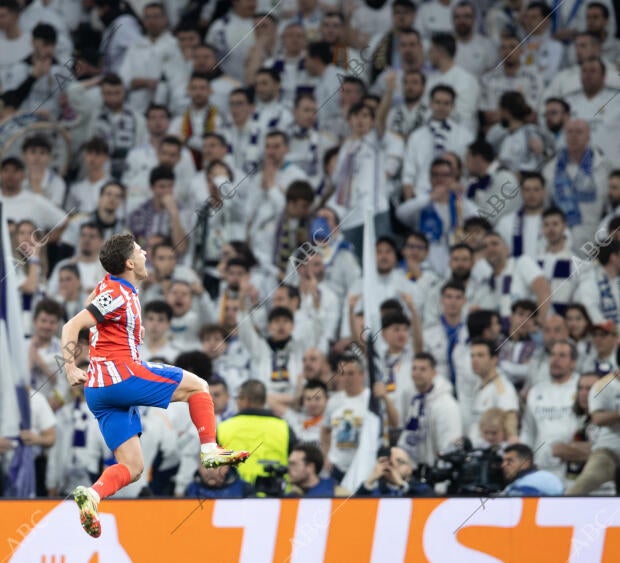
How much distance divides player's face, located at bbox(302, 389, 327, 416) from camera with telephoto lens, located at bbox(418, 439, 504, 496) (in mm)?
1765

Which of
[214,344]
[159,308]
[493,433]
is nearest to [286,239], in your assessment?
[214,344]

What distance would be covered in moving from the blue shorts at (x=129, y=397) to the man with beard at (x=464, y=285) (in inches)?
217

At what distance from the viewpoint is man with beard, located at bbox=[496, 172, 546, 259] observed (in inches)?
560

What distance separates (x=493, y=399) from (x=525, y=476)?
2.00 meters

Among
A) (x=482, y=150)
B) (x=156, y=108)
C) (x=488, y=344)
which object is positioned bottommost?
(x=488, y=344)

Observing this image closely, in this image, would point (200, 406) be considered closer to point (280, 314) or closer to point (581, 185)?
point (280, 314)

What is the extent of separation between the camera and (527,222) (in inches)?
563

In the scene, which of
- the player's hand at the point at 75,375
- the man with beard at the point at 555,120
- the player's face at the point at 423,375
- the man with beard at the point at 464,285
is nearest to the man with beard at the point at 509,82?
the man with beard at the point at 555,120

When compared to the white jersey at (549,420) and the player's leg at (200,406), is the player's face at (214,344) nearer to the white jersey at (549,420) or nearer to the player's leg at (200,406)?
the white jersey at (549,420)

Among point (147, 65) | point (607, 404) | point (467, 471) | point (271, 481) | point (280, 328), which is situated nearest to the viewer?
point (271, 481)

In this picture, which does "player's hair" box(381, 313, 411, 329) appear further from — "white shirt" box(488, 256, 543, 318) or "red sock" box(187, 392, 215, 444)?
"red sock" box(187, 392, 215, 444)

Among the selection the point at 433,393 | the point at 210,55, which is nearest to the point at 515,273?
the point at 433,393

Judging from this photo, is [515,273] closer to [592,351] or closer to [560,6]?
[592,351]

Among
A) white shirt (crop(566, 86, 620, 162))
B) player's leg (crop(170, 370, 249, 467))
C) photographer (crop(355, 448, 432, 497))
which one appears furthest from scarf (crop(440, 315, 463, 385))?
player's leg (crop(170, 370, 249, 467))
